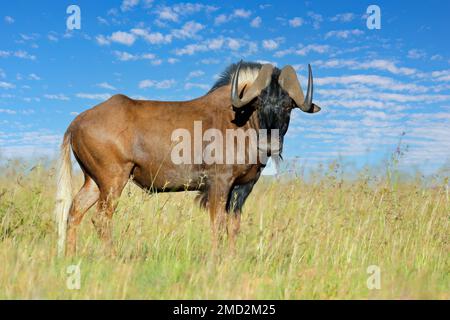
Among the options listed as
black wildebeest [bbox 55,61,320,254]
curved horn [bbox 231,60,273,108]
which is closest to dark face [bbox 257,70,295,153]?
black wildebeest [bbox 55,61,320,254]

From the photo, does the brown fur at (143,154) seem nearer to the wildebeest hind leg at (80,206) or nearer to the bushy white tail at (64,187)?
the wildebeest hind leg at (80,206)

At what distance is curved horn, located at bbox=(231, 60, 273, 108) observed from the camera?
794 centimetres

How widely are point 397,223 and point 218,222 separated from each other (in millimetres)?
3537

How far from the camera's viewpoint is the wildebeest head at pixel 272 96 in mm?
7766

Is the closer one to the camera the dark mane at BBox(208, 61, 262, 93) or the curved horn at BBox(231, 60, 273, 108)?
the curved horn at BBox(231, 60, 273, 108)

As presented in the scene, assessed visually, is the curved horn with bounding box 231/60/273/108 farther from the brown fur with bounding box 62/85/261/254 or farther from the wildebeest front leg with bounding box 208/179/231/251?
the wildebeest front leg with bounding box 208/179/231/251

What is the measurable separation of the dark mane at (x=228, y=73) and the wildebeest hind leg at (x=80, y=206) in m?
2.78

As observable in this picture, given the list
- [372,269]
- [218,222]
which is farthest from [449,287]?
[218,222]

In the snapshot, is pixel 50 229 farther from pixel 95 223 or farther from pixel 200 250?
pixel 200 250

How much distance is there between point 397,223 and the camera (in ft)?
28.4

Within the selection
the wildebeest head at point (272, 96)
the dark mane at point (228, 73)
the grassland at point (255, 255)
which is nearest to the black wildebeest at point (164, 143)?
the wildebeest head at point (272, 96)

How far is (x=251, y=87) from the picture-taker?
8.07 m

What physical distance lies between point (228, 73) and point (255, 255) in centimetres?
376
